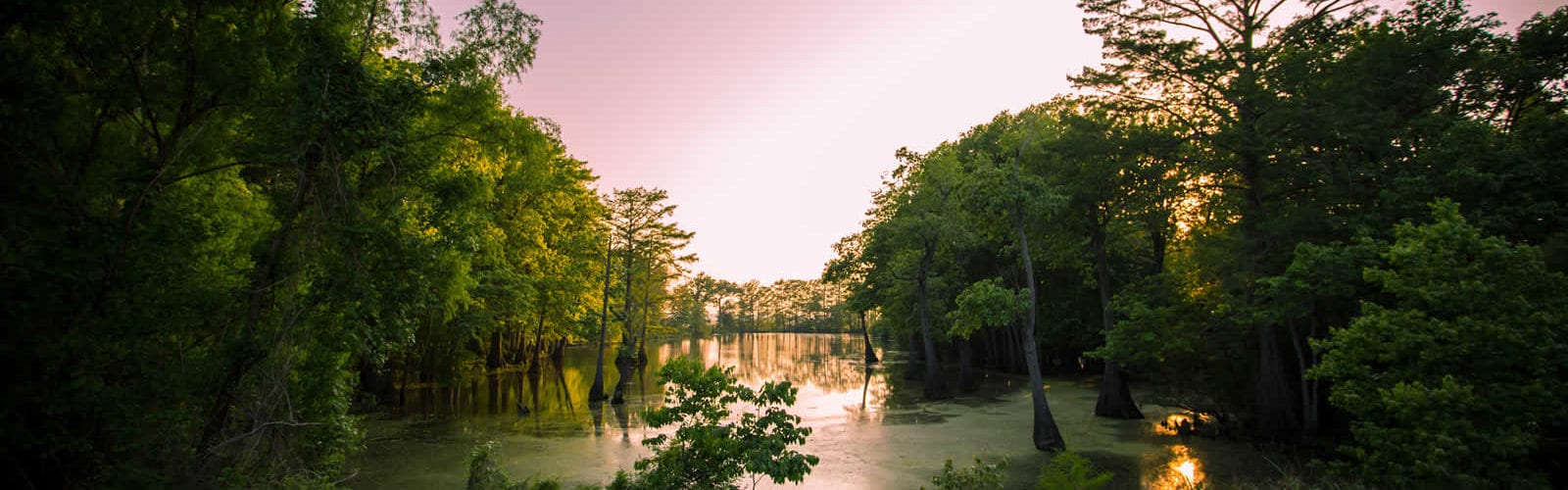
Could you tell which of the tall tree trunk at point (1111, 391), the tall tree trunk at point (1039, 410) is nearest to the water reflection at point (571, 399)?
the tall tree trunk at point (1039, 410)

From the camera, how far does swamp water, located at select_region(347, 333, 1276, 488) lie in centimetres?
1288

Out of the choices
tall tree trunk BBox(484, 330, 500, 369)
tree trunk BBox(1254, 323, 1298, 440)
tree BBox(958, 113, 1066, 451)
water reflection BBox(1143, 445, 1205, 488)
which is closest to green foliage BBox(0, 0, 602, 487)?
tree BBox(958, 113, 1066, 451)

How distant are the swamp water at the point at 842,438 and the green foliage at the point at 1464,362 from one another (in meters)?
4.33

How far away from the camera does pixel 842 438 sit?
56.5 feet

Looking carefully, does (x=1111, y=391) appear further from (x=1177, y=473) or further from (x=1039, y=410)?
(x=1177, y=473)

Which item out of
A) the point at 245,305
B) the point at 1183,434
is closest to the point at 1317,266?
the point at 1183,434

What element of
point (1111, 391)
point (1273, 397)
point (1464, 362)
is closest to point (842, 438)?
point (1111, 391)

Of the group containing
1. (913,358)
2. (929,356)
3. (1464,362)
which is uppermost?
(1464,362)

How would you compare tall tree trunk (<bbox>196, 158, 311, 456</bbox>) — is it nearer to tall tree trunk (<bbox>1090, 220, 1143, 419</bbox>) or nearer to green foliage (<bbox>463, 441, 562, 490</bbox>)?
green foliage (<bbox>463, 441, 562, 490</bbox>)

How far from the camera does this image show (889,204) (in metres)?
29.9

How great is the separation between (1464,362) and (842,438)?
12446 millimetres

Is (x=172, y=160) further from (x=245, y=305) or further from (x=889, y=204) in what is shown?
(x=889, y=204)

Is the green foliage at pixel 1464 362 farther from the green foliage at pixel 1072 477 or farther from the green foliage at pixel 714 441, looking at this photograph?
the green foliage at pixel 714 441

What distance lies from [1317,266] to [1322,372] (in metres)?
2.45
